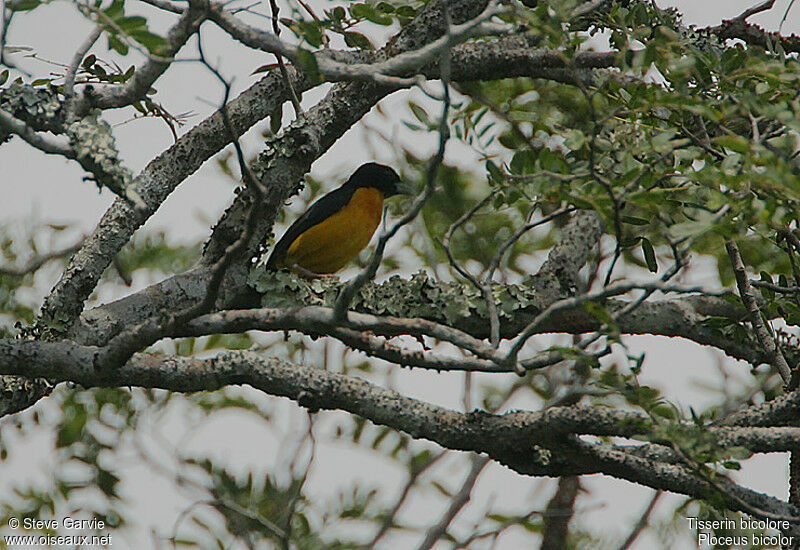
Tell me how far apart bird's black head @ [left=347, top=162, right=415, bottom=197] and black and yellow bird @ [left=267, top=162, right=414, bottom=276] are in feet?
0.71

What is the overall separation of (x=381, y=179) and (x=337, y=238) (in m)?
0.87

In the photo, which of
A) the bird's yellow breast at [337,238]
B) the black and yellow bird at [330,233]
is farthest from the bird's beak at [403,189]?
the bird's yellow breast at [337,238]

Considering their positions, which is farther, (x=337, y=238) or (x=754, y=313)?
(x=337, y=238)

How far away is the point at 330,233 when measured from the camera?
18.5ft

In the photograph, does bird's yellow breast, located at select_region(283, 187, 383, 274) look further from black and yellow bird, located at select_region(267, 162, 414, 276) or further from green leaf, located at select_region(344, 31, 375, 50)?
green leaf, located at select_region(344, 31, 375, 50)

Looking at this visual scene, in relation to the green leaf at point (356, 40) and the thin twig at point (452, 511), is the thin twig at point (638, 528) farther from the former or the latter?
the green leaf at point (356, 40)

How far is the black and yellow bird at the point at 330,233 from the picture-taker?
220 inches

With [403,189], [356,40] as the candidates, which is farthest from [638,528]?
[356,40]

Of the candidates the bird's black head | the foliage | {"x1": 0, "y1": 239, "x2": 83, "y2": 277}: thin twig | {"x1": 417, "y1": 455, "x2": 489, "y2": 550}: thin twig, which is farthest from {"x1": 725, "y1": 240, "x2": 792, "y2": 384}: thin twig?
{"x1": 0, "y1": 239, "x2": 83, "y2": 277}: thin twig

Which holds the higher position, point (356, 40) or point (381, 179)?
point (381, 179)

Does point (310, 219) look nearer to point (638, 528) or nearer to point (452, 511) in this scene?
point (452, 511)

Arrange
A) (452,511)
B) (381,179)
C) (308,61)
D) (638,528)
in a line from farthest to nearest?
1. (381,179)
2. (638,528)
3. (452,511)
4. (308,61)

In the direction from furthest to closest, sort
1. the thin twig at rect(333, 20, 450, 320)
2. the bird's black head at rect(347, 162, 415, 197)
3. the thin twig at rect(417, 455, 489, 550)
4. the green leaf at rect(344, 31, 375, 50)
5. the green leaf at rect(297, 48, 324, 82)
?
the bird's black head at rect(347, 162, 415, 197)
the thin twig at rect(417, 455, 489, 550)
the green leaf at rect(344, 31, 375, 50)
the green leaf at rect(297, 48, 324, 82)
the thin twig at rect(333, 20, 450, 320)

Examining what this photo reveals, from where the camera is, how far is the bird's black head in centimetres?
635
